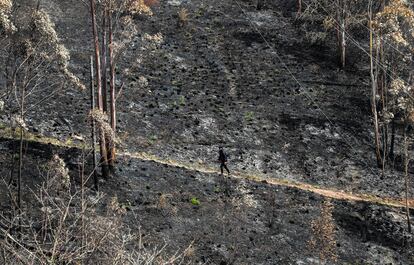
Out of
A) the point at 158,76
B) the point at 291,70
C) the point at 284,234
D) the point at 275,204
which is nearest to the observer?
the point at 284,234

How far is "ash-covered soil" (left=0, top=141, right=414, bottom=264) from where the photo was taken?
19.9m

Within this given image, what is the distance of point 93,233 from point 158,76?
21.1 meters

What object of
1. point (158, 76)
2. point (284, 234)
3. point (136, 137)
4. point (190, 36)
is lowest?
point (284, 234)

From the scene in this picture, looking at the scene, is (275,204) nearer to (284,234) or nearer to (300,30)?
(284,234)

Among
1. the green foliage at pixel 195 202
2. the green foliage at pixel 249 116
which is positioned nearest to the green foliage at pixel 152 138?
the green foliage at pixel 195 202

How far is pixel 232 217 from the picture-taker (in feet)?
71.2

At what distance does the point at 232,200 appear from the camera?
22.6m

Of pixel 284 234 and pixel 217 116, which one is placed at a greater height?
pixel 217 116

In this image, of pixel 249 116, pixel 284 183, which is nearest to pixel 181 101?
pixel 249 116

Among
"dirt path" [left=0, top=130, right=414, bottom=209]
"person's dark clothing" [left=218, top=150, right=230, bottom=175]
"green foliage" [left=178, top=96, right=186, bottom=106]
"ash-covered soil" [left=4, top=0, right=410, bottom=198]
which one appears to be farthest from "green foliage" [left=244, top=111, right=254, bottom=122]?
"person's dark clothing" [left=218, top=150, right=230, bottom=175]

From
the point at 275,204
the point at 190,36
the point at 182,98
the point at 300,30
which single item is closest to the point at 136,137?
the point at 182,98

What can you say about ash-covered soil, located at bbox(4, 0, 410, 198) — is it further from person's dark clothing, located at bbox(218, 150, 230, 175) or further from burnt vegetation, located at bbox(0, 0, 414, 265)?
Result: person's dark clothing, located at bbox(218, 150, 230, 175)

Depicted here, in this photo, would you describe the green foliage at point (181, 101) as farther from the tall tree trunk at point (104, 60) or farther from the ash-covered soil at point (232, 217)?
the tall tree trunk at point (104, 60)

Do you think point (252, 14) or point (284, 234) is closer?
point (284, 234)
